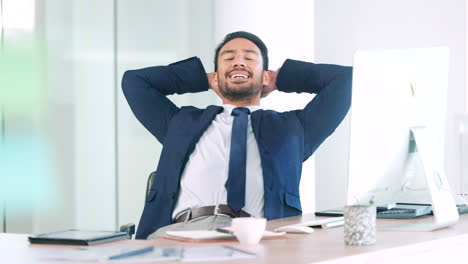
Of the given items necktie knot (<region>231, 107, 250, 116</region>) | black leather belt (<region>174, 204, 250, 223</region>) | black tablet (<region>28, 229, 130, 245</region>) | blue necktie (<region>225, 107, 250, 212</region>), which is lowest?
black leather belt (<region>174, 204, 250, 223</region>)

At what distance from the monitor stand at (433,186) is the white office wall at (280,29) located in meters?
2.49

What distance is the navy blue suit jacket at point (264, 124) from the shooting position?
128 inches

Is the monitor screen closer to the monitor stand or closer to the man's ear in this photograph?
the monitor stand

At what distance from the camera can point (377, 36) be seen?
5.36 m

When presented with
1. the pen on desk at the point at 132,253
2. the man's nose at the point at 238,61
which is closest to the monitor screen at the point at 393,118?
the pen on desk at the point at 132,253

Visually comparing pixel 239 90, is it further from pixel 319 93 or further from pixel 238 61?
pixel 319 93

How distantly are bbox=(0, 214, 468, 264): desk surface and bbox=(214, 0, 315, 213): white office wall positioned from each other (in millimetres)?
2598

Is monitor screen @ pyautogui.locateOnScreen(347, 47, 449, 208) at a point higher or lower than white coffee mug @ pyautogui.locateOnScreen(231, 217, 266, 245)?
higher

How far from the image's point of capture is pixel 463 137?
3.04 meters

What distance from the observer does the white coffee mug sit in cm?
212

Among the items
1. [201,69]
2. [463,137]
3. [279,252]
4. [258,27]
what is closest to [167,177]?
[201,69]

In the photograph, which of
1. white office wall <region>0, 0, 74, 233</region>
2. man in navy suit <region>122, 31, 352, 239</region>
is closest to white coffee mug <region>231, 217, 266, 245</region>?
man in navy suit <region>122, 31, 352, 239</region>

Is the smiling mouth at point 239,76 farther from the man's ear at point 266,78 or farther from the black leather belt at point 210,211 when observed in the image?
the black leather belt at point 210,211

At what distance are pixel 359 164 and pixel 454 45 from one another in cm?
297
